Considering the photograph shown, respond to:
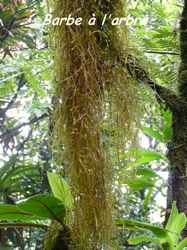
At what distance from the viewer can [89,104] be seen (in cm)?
101

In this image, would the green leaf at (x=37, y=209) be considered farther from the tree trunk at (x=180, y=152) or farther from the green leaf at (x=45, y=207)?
the tree trunk at (x=180, y=152)

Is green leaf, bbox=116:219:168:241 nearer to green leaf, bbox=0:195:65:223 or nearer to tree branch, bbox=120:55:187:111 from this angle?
green leaf, bbox=0:195:65:223

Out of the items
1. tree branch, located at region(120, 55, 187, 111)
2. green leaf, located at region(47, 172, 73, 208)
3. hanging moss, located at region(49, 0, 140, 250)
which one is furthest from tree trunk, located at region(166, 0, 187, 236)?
green leaf, located at region(47, 172, 73, 208)

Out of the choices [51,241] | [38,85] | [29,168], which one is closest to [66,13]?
[51,241]

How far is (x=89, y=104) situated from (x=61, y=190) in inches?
8.7

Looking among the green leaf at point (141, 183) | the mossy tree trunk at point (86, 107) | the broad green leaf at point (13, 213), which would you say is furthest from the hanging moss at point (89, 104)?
the green leaf at point (141, 183)

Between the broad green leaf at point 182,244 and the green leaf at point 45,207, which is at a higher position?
the green leaf at point 45,207

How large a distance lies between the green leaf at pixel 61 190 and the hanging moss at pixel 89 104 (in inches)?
1.9

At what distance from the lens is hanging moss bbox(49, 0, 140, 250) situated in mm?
960

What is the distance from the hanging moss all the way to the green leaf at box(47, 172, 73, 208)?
0.16 ft

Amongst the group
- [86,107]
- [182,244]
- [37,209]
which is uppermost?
[86,107]

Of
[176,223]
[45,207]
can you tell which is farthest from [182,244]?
[45,207]

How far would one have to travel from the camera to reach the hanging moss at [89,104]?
3.15 feet

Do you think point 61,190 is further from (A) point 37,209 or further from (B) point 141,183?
(B) point 141,183
